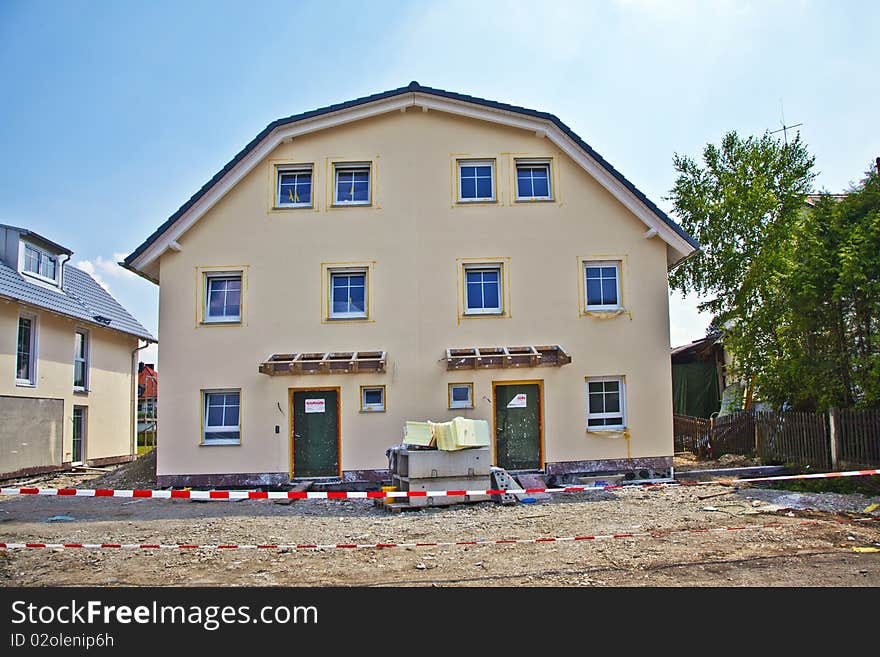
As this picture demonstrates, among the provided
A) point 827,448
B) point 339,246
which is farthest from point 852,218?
point 339,246

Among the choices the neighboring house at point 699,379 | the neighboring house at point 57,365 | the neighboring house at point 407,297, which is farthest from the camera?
the neighboring house at point 699,379

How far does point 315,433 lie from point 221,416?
2.23m

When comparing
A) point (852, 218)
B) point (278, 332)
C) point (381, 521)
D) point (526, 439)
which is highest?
point (852, 218)

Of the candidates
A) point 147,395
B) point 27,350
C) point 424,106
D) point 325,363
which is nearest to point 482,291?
point 325,363

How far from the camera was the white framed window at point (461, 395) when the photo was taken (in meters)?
16.9

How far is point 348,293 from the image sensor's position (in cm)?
1744

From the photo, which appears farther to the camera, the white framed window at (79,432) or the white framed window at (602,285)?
the white framed window at (79,432)

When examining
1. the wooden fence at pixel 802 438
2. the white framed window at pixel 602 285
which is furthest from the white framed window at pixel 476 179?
the wooden fence at pixel 802 438

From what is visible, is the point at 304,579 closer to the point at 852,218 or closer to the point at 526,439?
the point at 526,439

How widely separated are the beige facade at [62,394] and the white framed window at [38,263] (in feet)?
5.05

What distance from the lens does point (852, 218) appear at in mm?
14742

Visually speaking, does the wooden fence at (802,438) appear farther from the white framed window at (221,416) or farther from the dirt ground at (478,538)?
the white framed window at (221,416)

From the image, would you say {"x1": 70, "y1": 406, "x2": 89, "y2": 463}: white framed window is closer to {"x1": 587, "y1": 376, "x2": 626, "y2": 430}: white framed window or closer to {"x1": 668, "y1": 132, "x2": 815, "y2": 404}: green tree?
{"x1": 587, "y1": 376, "x2": 626, "y2": 430}: white framed window
